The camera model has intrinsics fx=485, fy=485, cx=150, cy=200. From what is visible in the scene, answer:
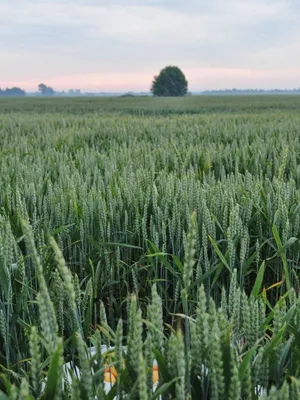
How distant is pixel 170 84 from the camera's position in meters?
53.3

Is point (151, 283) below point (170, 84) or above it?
below

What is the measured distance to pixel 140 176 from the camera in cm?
225

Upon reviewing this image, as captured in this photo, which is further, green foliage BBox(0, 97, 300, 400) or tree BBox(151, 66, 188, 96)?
tree BBox(151, 66, 188, 96)

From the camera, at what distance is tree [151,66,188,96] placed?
174ft

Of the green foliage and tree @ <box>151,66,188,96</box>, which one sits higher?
tree @ <box>151,66,188,96</box>

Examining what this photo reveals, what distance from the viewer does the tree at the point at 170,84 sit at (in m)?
53.1

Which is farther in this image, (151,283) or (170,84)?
(170,84)

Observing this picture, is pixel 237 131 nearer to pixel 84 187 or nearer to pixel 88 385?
pixel 84 187

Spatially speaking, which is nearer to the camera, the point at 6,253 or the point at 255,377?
the point at 255,377

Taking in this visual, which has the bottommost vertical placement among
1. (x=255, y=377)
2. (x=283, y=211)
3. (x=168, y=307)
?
(x=168, y=307)

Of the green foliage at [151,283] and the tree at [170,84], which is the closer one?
the green foliage at [151,283]

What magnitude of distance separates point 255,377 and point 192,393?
101mm

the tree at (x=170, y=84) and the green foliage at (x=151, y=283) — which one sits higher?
the tree at (x=170, y=84)

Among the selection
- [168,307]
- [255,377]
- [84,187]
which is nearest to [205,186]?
[84,187]
